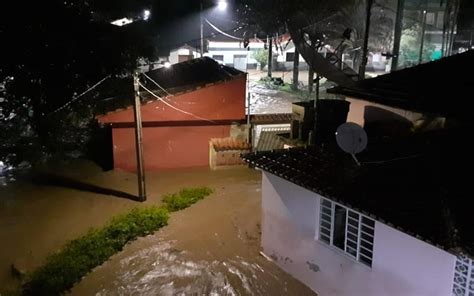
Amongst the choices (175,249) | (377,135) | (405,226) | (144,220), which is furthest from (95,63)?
(405,226)

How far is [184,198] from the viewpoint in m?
17.1

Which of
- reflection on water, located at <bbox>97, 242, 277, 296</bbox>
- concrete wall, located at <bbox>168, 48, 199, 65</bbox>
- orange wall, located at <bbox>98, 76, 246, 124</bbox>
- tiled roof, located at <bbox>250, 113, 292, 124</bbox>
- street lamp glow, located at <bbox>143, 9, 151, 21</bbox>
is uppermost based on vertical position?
street lamp glow, located at <bbox>143, 9, 151, 21</bbox>

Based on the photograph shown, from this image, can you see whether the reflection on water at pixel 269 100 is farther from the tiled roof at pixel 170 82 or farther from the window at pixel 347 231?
the window at pixel 347 231

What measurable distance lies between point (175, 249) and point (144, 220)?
2.06 m

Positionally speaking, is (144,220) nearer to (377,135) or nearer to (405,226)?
(377,135)

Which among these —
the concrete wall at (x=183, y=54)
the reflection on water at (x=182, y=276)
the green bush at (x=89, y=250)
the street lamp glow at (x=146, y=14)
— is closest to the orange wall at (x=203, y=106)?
the green bush at (x=89, y=250)

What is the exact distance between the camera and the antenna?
1011 centimetres

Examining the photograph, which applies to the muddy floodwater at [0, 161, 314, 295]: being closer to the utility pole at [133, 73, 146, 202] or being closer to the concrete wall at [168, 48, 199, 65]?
the utility pole at [133, 73, 146, 202]

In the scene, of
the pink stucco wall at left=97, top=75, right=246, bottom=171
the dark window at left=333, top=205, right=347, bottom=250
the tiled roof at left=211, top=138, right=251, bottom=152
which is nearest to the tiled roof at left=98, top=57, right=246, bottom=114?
the pink stucco wall at left=97, top=75, right=246, bottom=171

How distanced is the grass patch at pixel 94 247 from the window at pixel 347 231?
694 cm

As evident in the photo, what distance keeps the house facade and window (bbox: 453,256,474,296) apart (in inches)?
589

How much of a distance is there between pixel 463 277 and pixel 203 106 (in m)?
15.4

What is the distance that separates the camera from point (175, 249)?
13.5m

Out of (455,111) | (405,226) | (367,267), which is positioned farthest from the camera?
(455,111)
